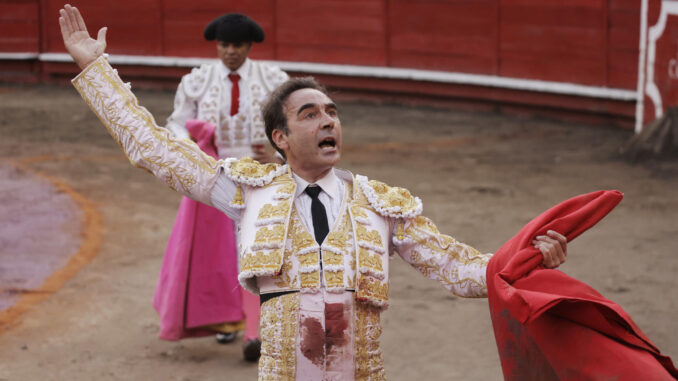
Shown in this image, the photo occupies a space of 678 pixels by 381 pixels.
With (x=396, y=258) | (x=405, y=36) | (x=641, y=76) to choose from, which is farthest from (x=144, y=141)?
(x=405, y=36)

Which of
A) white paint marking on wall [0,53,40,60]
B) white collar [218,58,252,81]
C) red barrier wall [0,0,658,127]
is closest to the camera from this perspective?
white collar [218,58,252,81]

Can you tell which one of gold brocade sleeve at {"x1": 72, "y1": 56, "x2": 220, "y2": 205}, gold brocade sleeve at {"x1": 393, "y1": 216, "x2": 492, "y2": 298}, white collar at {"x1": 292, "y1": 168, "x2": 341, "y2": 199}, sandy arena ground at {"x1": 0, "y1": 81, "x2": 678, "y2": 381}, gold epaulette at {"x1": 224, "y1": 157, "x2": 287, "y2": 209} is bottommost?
sandy arena ground at {"x1": 0, "y1": 81, "x2": 678, "y2": 381}

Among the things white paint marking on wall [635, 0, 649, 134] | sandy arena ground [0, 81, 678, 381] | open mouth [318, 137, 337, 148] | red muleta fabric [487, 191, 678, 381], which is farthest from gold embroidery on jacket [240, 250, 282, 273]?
white paint marking on wall [635, 0, 649, 134]

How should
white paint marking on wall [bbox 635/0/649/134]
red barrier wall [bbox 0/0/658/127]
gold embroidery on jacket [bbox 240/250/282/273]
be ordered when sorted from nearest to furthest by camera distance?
gold embroidery on jacket [bbox 240/250/282/273] → white paint marking on wall [bbox 635/0/649/134] → red barrier wall [bbox 0/0/658/127]

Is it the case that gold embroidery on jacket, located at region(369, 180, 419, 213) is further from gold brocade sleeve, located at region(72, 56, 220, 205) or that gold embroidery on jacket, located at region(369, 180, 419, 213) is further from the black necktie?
gold brocade sleeve, located at region(72, 56, 220, 205)

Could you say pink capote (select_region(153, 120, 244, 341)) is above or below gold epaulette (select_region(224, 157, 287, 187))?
below

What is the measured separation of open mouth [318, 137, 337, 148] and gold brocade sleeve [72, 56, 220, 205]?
0.87 ft

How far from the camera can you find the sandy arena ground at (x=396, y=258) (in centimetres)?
457

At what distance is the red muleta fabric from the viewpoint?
7.29ft

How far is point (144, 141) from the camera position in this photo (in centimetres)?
258

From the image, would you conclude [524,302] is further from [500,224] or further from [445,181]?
[445,181]

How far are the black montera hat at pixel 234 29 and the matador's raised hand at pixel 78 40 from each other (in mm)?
1888

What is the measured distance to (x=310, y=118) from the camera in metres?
2.56

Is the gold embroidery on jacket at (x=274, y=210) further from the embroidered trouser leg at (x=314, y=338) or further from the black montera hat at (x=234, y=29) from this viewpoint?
the black montera hat at (x=234, y=29)
